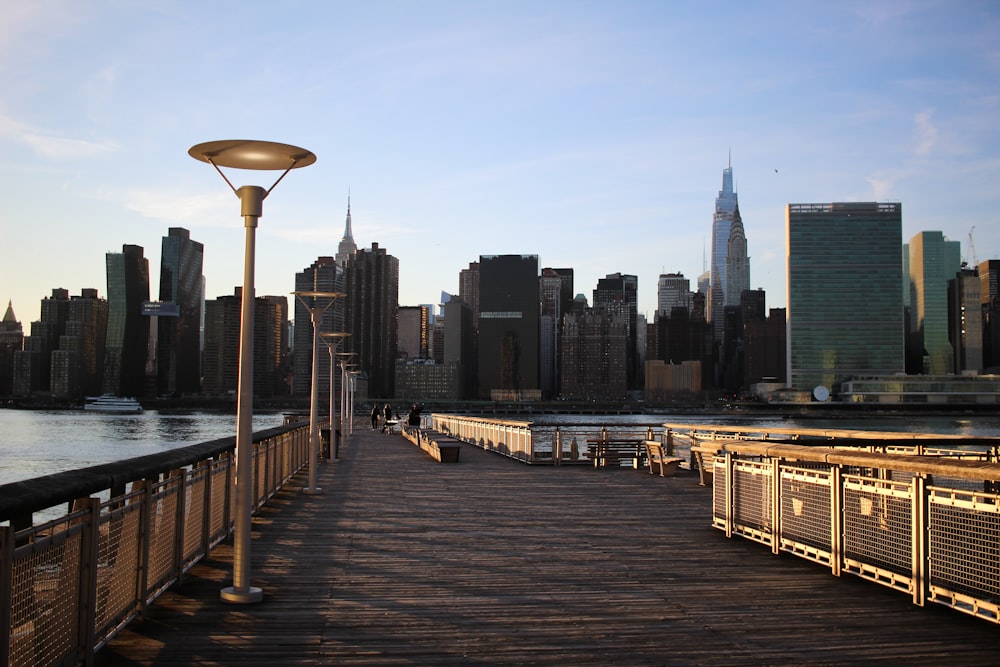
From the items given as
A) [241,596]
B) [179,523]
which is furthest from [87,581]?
[179,523]

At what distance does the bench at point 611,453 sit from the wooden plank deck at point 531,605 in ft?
30.8

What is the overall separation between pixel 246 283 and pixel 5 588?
11.9 feet

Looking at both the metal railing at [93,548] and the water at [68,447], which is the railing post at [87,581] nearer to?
the metal railing at [93,548]

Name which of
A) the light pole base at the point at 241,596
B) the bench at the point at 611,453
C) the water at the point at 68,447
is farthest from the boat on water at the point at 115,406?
the light pole base at the point at 241,596

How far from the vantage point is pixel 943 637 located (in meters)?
5.83

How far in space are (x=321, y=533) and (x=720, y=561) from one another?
444 cm

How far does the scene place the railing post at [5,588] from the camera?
4020 millimetres

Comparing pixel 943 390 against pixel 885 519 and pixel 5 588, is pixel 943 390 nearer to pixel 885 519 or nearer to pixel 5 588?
pixel 885 519

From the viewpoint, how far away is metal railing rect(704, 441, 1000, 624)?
6129 millimetres

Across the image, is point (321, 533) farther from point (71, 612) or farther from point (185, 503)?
point (71, 612)

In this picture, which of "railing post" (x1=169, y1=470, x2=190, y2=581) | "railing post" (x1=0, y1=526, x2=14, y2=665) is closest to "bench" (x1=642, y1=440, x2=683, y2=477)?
"railing post" (x1=169, y1=470, x2=190, y2=581)

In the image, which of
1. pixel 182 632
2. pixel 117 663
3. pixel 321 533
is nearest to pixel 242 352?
pixel 182 632

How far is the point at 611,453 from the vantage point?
21766mm

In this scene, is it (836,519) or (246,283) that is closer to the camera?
(246,283)
